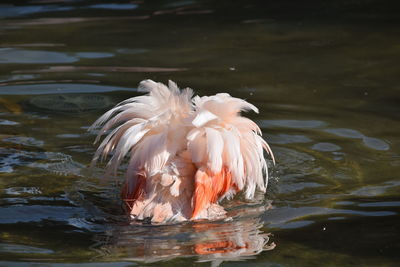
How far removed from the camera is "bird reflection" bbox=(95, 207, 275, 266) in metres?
3.49

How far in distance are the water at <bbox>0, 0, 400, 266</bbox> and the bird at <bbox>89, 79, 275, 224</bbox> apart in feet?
0.36

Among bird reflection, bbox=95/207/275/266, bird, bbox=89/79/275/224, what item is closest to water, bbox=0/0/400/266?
bird reflection, bbox=95/207/275/266

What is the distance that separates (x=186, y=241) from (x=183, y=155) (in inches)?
17.6

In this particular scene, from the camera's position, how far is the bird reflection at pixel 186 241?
3.49 m

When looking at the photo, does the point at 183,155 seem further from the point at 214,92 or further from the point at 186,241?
the point at 214,92

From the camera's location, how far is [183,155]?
12.6 ft

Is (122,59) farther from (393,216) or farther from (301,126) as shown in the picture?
(393,216)

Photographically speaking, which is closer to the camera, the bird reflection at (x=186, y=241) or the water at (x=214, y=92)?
the bird reflection at (x=186, y=241)

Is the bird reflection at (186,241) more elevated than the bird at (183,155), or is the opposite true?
the bird at (183,155)

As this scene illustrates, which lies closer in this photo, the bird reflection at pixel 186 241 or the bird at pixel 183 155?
the bird reflection at pixel 186 241

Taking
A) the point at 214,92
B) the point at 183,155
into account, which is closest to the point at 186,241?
the point at 183,155

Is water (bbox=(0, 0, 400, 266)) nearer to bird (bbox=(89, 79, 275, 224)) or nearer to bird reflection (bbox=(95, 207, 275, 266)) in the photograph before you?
bird reflection (bbox=(95, 207, 275, 266))

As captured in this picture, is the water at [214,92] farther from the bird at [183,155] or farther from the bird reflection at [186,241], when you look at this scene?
the bird at [183,155]

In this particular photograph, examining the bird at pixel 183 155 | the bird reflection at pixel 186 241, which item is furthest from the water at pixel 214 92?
the bird at pixel 183 155
